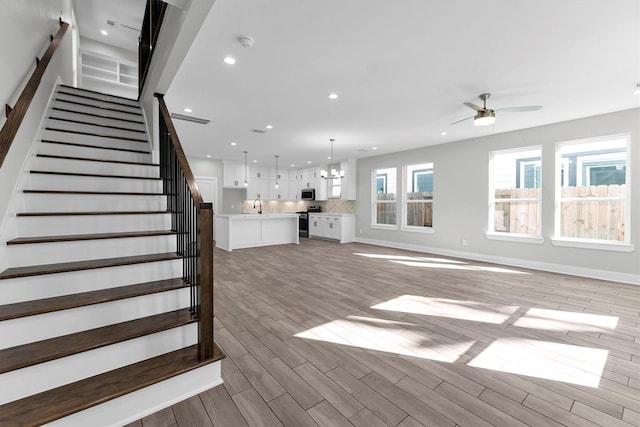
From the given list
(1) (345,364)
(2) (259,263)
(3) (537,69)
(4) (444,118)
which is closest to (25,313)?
(1) (345,364)

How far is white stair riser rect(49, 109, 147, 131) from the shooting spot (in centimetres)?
338

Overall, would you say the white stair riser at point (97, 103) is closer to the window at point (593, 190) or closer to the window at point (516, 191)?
the window at point (516, 191)

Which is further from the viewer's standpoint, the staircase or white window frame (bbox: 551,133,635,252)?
white window frame (bbox: 551,133,635,252)

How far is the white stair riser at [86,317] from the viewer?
4.77 ft

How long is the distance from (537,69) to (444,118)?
5.46 ft

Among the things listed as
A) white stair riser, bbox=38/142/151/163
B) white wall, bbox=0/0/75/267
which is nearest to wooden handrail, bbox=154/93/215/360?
white wall, bbox=0/0/75/267

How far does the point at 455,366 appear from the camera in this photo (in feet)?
6.49

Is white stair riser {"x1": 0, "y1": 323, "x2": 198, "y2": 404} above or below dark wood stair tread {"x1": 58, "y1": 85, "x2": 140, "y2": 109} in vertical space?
below

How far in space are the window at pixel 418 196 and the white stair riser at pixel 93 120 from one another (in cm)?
608

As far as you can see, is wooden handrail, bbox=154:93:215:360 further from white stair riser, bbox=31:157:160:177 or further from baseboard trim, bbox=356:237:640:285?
baseboard trim, bbox=356:237:640:285

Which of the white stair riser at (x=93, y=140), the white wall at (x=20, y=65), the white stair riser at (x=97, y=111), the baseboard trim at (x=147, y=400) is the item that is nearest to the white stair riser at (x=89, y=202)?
the white wall at (x=20, y=65)

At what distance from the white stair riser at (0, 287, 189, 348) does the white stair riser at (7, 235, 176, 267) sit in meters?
0.61

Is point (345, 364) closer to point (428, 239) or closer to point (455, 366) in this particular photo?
point (455, 366)

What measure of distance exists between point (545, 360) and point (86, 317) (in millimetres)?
3250
